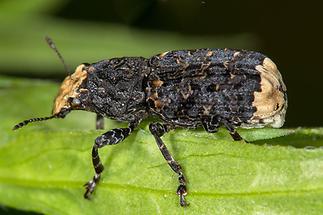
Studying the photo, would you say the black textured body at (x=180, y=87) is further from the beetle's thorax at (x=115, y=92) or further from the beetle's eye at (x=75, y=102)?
the beetle's eye at (x=75, y=102)

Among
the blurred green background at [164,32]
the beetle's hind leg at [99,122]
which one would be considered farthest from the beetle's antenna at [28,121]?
the blurred green background at [164,32]

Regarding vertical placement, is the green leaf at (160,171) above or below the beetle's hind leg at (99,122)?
above

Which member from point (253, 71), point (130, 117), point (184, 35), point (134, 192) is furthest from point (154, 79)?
point (184, 35)

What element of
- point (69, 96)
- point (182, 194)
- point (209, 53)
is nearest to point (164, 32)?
point (209, 53)

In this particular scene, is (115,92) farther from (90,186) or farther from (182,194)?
(182,194)

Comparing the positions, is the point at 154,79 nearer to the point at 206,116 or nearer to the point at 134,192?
the point at 206,116

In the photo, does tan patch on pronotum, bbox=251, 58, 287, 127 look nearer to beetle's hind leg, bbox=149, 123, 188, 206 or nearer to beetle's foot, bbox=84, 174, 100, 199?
beetle's hind leg, bbox=149, 123, 188, 206

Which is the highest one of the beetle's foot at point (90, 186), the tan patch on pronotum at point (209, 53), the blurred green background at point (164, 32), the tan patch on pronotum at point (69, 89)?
the tan patch on pronotum at point (209, 53)
